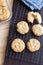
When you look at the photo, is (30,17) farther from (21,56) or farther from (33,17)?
(21,56)

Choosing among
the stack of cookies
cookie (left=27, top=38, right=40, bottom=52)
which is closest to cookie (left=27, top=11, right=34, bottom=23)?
the stack of cookies

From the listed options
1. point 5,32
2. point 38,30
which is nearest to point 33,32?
point 38,30

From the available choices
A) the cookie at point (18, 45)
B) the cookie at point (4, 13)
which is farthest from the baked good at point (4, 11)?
the cookie at point (18, 45)

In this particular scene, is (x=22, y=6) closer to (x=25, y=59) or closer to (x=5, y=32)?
(x=5, y=32)

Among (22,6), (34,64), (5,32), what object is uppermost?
(22,6)

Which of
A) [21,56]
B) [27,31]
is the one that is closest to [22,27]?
[27,31]

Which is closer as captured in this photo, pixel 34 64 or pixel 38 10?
pixel 34 64
